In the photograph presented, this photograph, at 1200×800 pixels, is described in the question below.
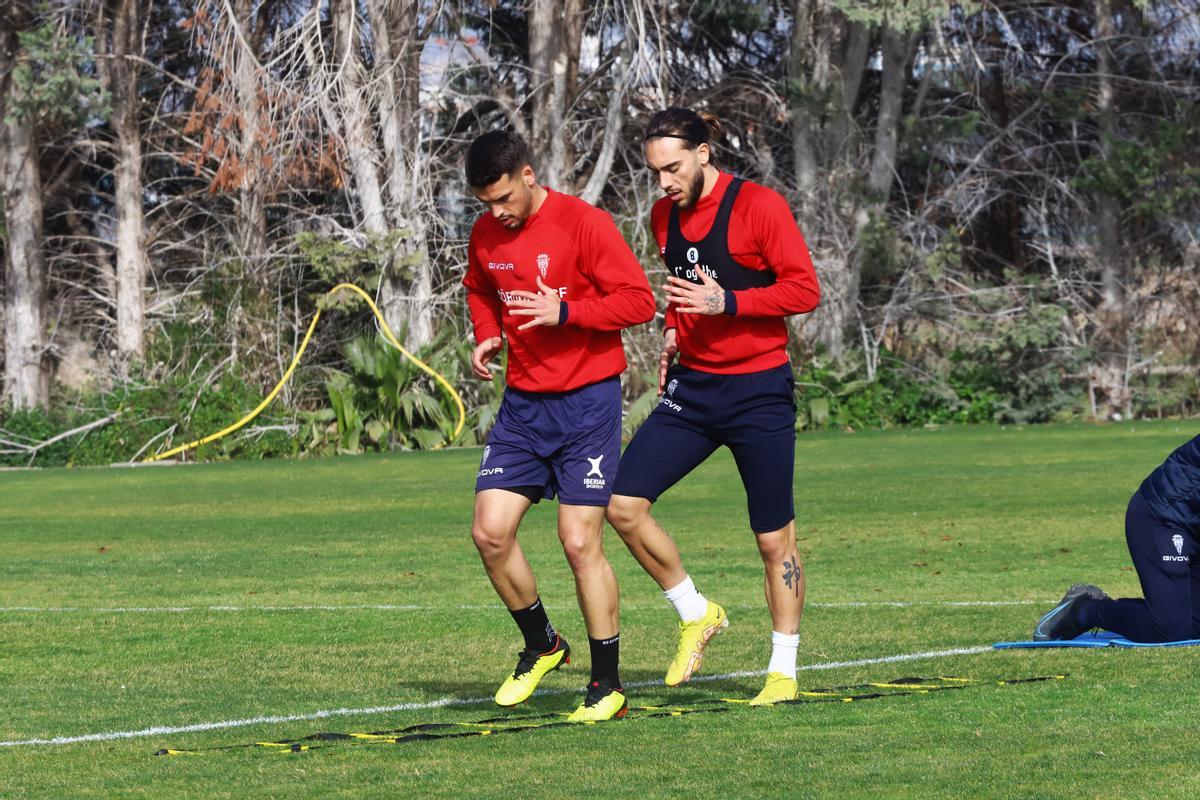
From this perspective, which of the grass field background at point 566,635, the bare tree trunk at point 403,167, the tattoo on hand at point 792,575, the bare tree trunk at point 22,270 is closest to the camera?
the grass field background at point 566,635

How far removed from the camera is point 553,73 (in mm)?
29016

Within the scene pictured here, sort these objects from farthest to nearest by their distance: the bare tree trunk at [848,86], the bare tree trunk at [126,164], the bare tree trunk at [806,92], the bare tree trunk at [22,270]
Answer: the bare tree trunk at [22,270] → the bare tree trunk at [126,164] → the bare tree trunk at [848,86] → the bare tree trunk at [806,92]

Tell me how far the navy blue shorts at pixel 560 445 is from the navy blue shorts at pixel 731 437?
183 millimetres

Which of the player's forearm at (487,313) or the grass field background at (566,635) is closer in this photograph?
the grass field background at (566,635)

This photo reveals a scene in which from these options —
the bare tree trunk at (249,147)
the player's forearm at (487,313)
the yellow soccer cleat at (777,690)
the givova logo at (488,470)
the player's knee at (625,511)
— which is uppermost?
the bare tree trunk at (249,147)

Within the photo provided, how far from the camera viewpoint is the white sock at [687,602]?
7176mm

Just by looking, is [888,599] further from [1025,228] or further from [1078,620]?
[1025,228]

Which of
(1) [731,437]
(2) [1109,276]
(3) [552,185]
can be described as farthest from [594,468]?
(2) [1109,276]

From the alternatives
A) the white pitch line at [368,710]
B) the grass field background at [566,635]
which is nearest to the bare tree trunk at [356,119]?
the grass field background at [566,635]

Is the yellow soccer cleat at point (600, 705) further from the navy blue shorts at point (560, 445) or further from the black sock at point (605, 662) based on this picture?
the navy blue shorts at point (560, 445)

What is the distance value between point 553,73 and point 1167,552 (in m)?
22.1

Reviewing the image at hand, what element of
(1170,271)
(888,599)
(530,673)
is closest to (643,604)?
(888,599)

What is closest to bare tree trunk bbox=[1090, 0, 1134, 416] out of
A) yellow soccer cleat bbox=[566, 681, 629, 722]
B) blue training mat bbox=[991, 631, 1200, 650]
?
blue training mat bbox=[991, 631, 1200, 650]

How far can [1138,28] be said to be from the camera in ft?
95.5
